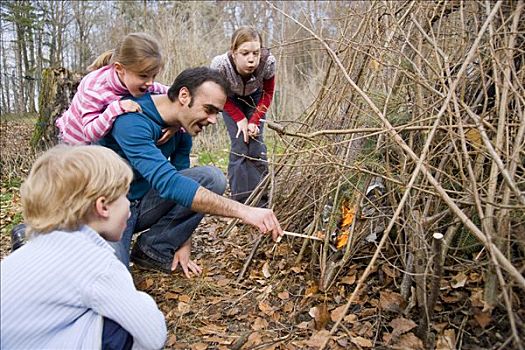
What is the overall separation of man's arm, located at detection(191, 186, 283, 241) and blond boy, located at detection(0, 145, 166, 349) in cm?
70

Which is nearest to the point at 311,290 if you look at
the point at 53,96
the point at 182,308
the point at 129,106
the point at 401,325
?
the point at 401,325

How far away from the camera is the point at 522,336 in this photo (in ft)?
4.91

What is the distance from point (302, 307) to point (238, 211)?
0.51 metres

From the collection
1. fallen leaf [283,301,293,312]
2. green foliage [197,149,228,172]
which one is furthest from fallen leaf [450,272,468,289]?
green foliage [197,149,228,172]

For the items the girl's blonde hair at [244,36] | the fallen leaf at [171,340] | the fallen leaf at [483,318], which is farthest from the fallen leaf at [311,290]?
the girl's blonde hair at [244,36]

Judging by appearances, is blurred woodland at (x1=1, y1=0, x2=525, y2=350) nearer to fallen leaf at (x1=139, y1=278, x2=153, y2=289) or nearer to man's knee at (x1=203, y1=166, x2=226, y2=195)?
man's knee at (x1=203, y1=166, x2=226, y2=195)

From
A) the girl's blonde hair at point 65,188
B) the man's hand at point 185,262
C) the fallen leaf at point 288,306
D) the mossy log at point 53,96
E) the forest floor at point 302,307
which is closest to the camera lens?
the girl's blonde hair at point 65,188

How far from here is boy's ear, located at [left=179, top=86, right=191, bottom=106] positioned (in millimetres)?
2395

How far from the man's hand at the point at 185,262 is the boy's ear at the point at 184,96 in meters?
0.83

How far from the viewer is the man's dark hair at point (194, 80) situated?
7.84 ft

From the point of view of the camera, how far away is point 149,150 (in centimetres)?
225

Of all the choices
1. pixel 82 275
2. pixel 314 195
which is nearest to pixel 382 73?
pixel 314 195

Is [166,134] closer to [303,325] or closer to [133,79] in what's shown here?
[133,79]

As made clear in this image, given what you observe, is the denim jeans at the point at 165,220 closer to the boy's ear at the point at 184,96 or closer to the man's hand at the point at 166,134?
the man's hand at the point at 166,134
